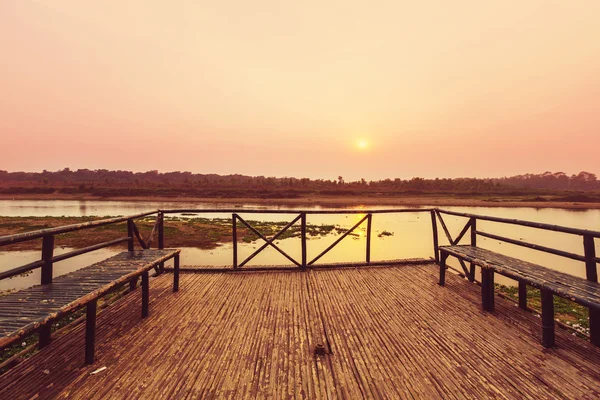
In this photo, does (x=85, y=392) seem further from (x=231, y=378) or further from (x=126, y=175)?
(x=126, y=175)

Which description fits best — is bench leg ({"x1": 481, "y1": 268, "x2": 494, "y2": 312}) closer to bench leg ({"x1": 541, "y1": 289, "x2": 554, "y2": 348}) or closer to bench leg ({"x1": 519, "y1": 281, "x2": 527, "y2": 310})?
bench leg ({"x1": 519, "y1": 281, "x2": 527, "y2": 310})

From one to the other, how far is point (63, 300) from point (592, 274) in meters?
6.84

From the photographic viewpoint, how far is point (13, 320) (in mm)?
2600

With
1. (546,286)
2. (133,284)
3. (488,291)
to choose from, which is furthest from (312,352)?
(133,284)

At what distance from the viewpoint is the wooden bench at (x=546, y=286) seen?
3.31 meters

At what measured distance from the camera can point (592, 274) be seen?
12.9ft

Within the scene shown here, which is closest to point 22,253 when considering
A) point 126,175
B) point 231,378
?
point 231,378

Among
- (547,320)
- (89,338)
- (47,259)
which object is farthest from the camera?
(47,259)

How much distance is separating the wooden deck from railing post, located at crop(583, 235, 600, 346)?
187 mm

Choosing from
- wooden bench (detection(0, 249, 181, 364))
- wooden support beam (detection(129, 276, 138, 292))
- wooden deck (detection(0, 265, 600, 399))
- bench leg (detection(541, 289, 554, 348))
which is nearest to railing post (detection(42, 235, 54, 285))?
wooden bench (detection(0, 249, 181, 364))

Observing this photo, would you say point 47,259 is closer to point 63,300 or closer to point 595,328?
point 63,300

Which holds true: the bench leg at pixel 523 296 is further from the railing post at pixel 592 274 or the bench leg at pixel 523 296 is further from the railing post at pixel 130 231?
the railing post at pixel 130 231

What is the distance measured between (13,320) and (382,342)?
4.06 metres

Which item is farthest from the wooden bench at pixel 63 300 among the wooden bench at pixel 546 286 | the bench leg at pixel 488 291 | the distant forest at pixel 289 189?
the distant forest at pixel 289 189
